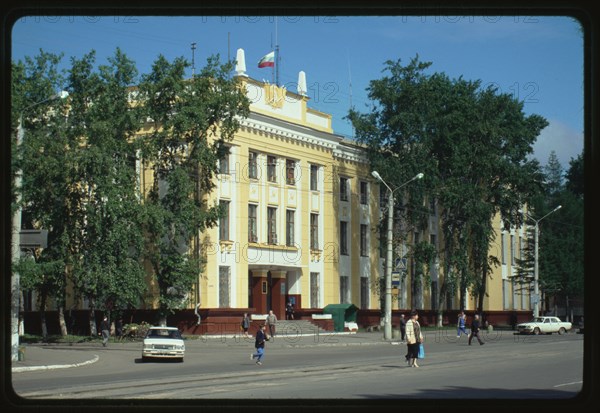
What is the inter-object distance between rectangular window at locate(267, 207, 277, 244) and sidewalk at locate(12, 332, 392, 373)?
599 centimetres

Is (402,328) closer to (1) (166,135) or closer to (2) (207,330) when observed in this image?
(2) (207,330)

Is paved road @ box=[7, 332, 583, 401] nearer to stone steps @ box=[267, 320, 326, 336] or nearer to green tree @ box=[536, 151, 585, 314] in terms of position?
green tree @ box=[536, 151, 585, 314]

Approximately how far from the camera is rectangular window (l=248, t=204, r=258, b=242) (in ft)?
174

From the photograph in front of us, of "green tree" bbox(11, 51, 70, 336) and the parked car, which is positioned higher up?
"green tree" bbox(11, 51, 70, 336)

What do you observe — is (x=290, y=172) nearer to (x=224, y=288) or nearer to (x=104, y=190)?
(x=224, y=288)

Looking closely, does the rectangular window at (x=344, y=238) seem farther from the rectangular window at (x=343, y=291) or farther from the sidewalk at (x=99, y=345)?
the sidewalk at (x=99, y=345)

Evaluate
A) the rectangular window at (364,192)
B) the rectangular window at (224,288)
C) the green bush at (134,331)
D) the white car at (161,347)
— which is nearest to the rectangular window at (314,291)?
the rectangular window at (364,192)

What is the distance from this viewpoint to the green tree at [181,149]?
47125 millimetres

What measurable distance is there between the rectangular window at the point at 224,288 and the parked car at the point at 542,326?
20.4 meters

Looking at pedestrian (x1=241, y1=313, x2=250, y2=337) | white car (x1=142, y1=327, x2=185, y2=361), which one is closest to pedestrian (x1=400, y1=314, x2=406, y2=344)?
pedestrian (x1=241, y1=313, x2=250, y2=337)

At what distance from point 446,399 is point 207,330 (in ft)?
148

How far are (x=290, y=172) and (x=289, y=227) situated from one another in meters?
3.70

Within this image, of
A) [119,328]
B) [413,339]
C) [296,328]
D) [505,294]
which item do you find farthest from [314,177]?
[413,339]

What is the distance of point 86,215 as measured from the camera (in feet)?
150
